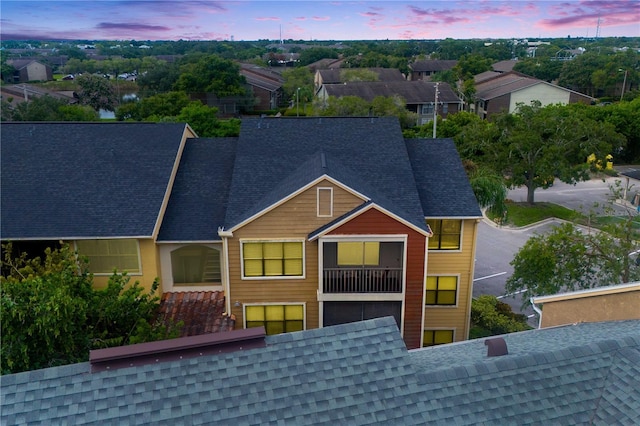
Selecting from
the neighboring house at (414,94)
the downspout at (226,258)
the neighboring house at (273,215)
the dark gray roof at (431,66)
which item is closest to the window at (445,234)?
the neighboring house at (273,215)

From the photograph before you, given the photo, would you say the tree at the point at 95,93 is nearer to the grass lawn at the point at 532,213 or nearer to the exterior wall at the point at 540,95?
the exterior wall at the point at 540,95

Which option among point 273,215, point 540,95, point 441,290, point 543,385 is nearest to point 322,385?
point 543,385

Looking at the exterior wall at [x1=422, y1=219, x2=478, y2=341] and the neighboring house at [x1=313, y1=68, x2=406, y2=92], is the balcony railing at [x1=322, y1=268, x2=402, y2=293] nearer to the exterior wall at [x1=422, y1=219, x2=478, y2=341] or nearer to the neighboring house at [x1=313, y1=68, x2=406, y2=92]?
the exterior wall at [x1=422, y1=219, x2=478, y2=341]

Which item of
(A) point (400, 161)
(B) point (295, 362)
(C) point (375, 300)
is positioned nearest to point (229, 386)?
(B) point (295, 362)

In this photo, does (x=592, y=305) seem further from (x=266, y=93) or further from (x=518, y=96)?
(x=266, y=93)

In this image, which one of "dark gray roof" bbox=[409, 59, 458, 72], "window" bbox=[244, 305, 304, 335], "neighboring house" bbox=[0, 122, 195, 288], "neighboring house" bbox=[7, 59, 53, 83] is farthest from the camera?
"dark gray roof" bbox=[409, 59, 458, 72]

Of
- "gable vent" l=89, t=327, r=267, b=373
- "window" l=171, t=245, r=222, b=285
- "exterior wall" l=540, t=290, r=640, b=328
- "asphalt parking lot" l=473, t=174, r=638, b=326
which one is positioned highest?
"gable vent" l=89, t=327, r=267, b=373

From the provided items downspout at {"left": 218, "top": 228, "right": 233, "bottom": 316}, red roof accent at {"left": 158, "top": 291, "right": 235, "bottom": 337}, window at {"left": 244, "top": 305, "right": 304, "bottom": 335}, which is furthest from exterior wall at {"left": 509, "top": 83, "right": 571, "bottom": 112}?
downspout at {"left": 218, "top": 228, "right": 233, "bottom": 316}
